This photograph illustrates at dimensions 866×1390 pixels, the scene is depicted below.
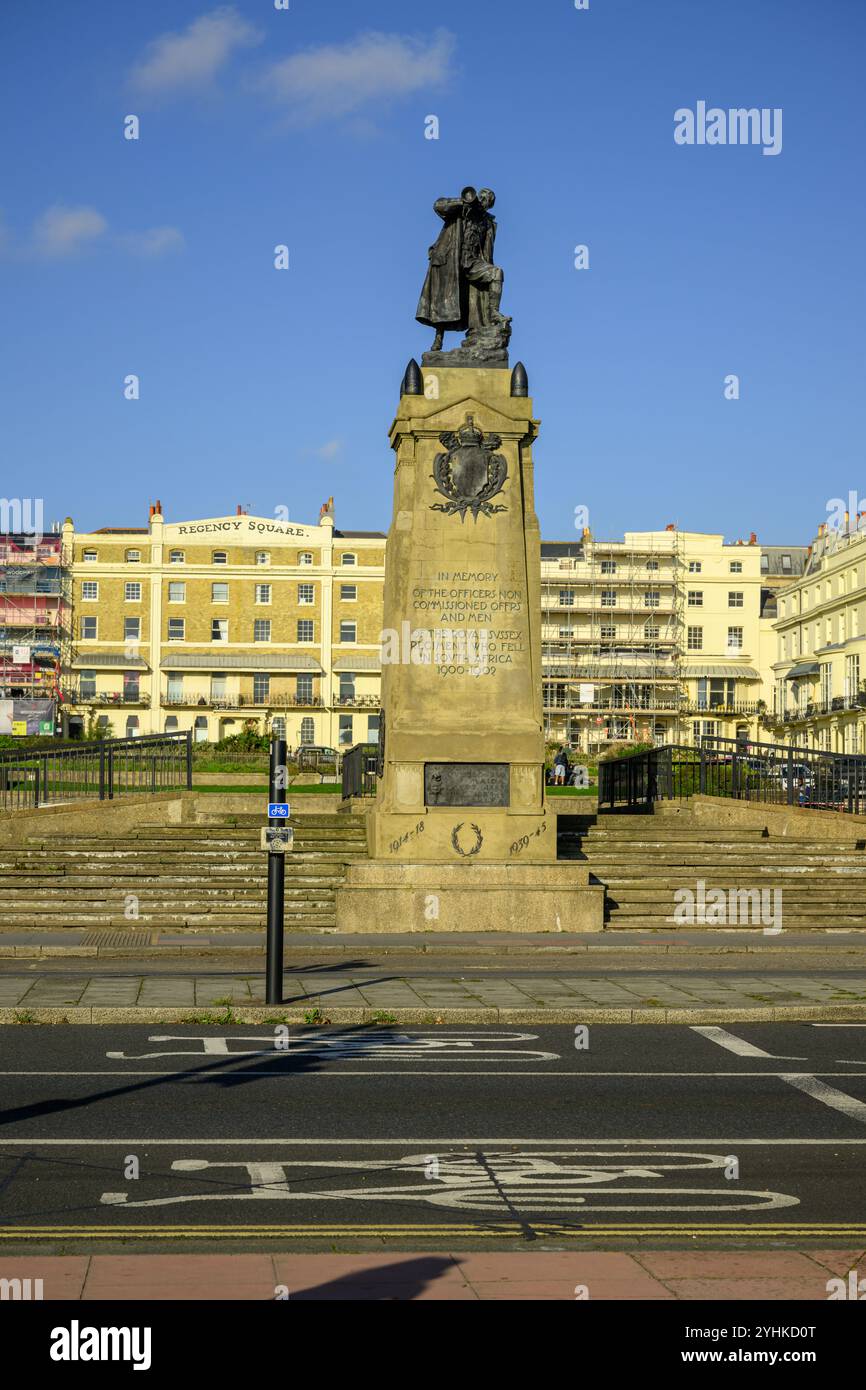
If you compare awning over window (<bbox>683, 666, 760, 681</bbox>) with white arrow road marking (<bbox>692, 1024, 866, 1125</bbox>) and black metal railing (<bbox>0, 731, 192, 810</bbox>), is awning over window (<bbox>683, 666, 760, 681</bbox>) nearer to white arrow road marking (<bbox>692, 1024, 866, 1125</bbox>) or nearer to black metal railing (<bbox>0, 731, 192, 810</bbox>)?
black metal railing (<bbox>0, 731, 192, 810</bbox>)

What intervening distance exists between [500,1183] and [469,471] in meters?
16.1

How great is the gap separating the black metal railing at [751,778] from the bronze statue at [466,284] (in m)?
9.99

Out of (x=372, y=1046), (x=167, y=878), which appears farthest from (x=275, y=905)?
(x=167, y=878)

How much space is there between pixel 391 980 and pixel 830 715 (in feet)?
290

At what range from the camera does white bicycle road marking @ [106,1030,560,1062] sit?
520 inches

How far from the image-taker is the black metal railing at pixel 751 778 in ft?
102

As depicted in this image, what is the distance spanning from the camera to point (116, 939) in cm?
2098

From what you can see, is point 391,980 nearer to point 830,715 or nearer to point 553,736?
point 830,715

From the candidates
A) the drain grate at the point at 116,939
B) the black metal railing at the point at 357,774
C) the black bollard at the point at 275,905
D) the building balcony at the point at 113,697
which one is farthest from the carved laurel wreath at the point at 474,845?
the building balcony at the point at 113,697

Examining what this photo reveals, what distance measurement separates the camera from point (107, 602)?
365ft

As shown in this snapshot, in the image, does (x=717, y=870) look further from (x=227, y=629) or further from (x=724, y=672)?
(x=724, y=672)

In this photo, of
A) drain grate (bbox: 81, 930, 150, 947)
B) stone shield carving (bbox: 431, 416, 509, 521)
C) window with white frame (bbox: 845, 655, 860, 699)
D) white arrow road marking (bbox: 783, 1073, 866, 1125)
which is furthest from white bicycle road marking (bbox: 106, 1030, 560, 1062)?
window with white frame (bbox: 845, 655, 860, 699)
